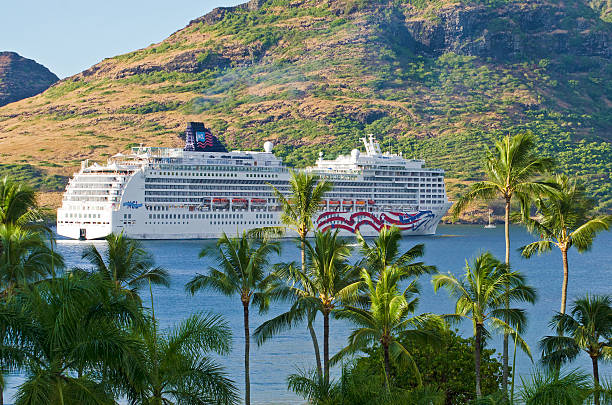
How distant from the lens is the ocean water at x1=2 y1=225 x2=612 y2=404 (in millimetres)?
35156

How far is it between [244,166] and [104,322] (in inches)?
3875

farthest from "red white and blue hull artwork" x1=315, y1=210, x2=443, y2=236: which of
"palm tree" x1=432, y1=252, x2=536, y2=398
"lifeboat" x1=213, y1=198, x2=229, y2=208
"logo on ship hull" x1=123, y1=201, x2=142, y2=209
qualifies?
"palm tree" x1=432, y1=252, x2=536, y2=398

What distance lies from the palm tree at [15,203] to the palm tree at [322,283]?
7414 millimetres

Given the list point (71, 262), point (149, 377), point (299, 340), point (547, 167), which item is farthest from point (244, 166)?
point (149, 377)

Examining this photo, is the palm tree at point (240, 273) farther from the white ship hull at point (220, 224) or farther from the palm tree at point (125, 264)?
the white ship hull at point (220, 224)

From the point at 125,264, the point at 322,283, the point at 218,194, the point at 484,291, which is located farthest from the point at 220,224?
the point at 484,291

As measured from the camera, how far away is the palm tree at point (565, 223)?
26.7 metres

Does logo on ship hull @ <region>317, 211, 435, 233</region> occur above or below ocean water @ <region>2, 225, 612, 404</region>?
above

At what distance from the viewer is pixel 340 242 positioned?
2362cm

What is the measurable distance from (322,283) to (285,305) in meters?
29.2

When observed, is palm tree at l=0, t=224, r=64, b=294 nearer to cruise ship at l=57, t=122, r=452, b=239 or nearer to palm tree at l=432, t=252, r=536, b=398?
palm tree at l=432, t=252, r=536, b=398

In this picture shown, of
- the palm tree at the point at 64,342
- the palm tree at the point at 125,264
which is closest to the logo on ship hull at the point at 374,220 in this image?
the palm tree at the point at 125,264

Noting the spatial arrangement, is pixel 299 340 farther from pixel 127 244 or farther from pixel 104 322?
pixel 104 322

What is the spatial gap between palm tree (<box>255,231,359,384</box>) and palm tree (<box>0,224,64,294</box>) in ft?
19.0
